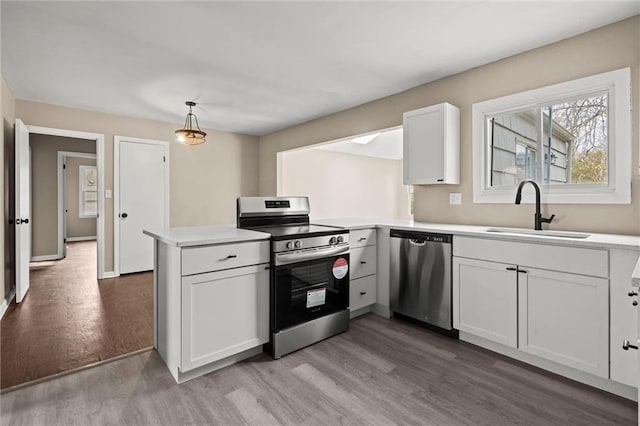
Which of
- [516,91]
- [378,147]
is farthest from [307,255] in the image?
[378,147]

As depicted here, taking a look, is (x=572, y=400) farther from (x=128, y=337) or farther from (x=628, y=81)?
(x=128, y=337)

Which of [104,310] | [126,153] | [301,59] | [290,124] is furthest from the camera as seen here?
[290,124]

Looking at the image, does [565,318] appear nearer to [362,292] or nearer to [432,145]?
[362,292]

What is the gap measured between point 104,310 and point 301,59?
3.09m

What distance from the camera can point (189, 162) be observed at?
5.45m

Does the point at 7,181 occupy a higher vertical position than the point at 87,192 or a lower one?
lower

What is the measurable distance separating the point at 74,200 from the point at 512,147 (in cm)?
979

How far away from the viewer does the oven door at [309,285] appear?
2330 millimetres

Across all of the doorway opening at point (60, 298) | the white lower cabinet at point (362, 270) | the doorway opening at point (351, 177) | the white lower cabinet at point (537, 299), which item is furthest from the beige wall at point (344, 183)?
the white lower cabinet at point (537, 299)

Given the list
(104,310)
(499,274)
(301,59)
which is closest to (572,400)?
(499,274)

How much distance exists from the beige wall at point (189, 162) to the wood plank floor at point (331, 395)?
3.24 metres

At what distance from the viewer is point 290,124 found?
17.5 feet

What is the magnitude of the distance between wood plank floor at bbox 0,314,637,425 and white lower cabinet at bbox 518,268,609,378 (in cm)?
17

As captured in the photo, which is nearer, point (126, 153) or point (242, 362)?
point (242, 362)
